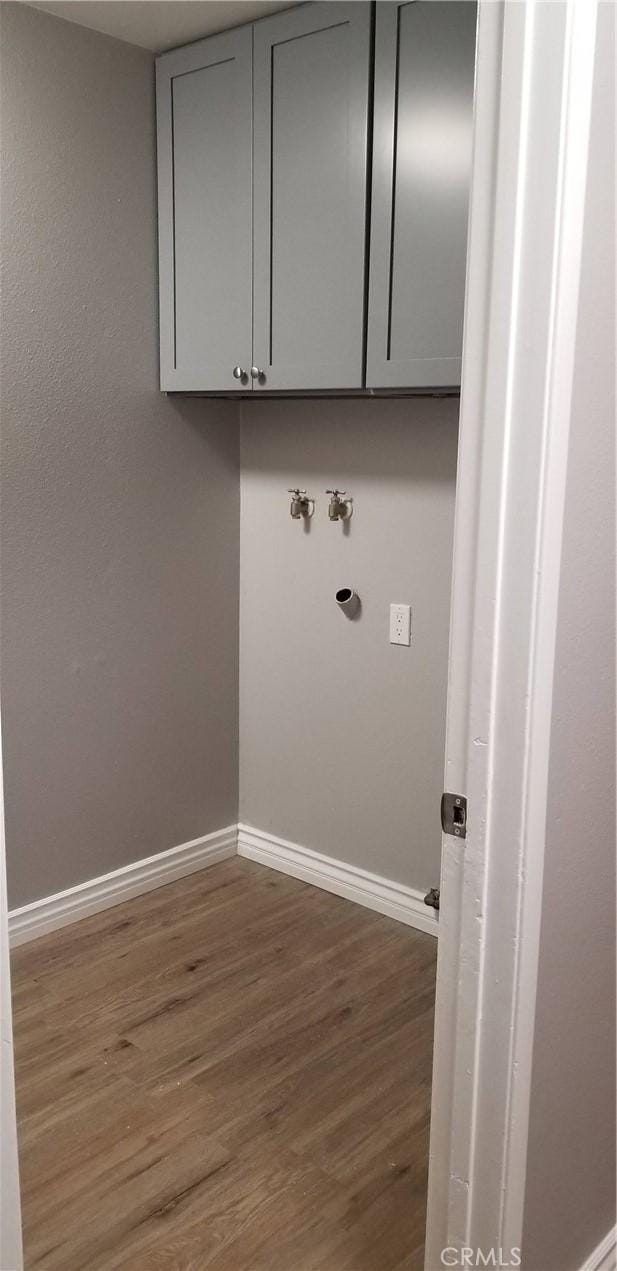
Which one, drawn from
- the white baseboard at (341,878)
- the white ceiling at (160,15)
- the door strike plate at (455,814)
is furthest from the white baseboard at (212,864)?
the white ceiling at (160,15)

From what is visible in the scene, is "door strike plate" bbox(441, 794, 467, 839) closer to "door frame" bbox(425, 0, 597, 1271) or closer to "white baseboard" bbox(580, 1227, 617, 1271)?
"door frame" bbox(425, 0, 597, 1271)

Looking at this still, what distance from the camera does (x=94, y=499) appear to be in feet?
9.77

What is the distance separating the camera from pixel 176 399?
3158mm

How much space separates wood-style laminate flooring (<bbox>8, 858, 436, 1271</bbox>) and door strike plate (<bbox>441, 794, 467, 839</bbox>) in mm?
987

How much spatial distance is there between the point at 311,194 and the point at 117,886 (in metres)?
2.06

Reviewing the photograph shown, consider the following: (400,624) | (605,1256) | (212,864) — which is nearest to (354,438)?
(400,624)

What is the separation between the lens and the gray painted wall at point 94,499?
2.73 m

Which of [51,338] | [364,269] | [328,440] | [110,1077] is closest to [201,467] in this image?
[328,440]

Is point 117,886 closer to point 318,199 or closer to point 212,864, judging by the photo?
point 212,864

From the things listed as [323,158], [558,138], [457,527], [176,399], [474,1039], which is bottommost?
[474,1039]

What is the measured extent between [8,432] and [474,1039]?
1985mm

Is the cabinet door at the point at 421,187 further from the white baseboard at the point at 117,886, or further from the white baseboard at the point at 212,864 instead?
the white baseboard at the point at 117,886

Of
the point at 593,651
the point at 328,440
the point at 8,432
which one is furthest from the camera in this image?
the point at 328,440

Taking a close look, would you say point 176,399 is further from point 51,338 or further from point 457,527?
point 457,527
